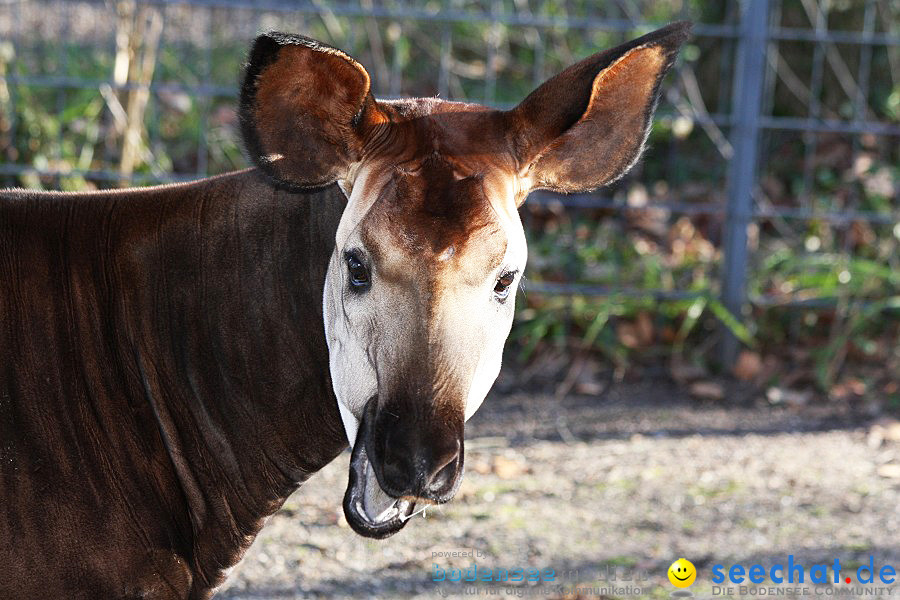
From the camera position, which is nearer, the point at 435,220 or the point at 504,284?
the point at 435,220

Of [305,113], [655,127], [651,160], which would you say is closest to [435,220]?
[305,113]

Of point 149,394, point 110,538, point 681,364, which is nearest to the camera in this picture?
point 110,538

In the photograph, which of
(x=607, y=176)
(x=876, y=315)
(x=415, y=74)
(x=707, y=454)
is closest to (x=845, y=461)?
(x=707, y=454)

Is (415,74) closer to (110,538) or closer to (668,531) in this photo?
(668,531)

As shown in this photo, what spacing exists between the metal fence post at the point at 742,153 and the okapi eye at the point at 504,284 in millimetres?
3689

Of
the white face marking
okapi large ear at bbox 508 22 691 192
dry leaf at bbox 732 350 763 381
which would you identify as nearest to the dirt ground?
dry leaf at bbox 732 350 763 381

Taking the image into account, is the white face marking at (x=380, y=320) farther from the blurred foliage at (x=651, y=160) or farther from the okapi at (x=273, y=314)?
the blurred foliage at (x=651, y=160)

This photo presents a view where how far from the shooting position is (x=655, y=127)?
6438 mm

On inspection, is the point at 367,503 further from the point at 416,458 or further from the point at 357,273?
the point at 357,273

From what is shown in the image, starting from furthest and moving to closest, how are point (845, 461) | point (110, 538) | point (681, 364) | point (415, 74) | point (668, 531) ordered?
1. point (415, 74)
2. point (681, 364)
3. point (845, 461)
4. point (668, 531)
5. point (110, 538)

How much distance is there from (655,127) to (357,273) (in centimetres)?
481

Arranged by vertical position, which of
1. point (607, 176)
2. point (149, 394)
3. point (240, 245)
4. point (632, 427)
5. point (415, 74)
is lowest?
point (632, 427)

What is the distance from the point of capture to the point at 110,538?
2.09 meters

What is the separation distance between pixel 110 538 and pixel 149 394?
1.06ft
